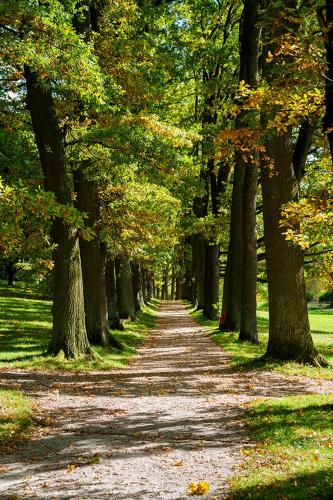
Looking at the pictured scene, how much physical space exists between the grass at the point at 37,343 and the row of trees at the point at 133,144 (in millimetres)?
603

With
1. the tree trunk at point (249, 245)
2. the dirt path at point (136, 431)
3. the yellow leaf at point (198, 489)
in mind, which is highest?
the tree trunk at point (249, 245)

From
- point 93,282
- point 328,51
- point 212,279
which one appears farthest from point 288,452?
point 212,279

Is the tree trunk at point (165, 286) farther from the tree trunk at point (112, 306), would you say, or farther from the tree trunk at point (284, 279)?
the tree trunk at point (284, 279)

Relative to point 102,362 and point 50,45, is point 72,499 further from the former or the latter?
point 102,362

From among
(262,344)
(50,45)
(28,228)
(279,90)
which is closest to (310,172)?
(262,344)

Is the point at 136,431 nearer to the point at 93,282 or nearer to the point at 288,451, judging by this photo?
the point at 288,451

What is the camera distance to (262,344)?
17.1 metres

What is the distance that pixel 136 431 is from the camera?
24.1ft

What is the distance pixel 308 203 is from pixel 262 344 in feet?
37.8

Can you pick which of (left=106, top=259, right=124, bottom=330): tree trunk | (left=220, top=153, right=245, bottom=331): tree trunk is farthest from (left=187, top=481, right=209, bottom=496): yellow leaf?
(left=106, top=259, right=124, bottom=330): tree trunk

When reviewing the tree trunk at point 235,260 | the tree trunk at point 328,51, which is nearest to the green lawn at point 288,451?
the tree trunk at point 328,51

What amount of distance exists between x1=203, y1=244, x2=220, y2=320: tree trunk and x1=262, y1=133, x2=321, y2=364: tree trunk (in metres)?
14.4

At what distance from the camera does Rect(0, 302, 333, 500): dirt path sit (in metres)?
5.25

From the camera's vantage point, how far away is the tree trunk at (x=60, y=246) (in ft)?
40.5
